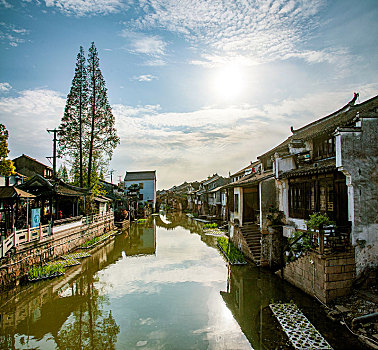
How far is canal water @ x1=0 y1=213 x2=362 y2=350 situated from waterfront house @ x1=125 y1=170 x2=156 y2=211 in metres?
48.2

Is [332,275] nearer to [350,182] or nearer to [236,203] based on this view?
[350,182]

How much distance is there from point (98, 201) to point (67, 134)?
921cm

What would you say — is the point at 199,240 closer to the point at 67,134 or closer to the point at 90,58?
the point at 67,134

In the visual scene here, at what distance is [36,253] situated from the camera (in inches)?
553

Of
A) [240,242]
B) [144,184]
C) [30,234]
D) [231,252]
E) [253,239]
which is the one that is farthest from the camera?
[144,184]

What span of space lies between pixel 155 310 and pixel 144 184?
5671 centimetres

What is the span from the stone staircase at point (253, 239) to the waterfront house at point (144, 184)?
156ft

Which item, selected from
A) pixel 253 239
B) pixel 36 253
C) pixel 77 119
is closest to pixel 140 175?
pixel 77 119

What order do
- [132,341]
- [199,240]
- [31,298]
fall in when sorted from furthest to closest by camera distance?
[199,240] < [31,298] < [132,341]

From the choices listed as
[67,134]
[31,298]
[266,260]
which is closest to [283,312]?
[266,260]

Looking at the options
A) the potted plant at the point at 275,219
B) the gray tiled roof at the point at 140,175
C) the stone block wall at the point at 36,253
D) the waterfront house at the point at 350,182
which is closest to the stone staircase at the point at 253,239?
the potted plant at the point at 275,219

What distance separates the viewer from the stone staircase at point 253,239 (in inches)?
612

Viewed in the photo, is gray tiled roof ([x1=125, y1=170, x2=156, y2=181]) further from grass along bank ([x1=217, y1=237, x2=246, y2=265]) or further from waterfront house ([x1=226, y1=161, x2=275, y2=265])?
grass along bank ([x1=217, y1=237, x2=246, y2=265])

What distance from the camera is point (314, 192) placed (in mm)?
11844
